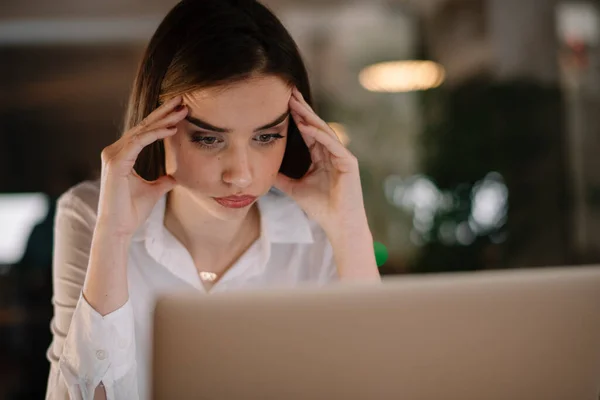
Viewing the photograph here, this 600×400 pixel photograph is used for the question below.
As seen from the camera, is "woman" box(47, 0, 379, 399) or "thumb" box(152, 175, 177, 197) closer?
"woman" box(47, 0, 379, 399)

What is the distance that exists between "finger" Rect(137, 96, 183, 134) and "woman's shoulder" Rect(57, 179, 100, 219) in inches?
7.8

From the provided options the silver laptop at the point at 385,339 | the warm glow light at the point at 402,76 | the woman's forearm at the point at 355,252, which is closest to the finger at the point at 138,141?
the woman's forearm at the point at 355,252

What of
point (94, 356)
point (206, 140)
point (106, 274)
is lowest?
point (94, 356)

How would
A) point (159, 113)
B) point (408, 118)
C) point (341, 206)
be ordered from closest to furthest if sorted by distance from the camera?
point (159, 113), point (341, 206), point (408, 118)

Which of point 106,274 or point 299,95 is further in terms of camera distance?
point 299,95

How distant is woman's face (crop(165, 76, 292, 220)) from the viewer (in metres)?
1.27

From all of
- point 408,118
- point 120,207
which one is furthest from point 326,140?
point 408,118

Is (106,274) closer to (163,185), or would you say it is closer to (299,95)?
(163,185)

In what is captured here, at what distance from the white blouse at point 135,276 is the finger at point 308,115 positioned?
8.3 inches

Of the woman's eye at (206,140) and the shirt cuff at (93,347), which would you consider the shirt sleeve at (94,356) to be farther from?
the woman's eye at (206,140)

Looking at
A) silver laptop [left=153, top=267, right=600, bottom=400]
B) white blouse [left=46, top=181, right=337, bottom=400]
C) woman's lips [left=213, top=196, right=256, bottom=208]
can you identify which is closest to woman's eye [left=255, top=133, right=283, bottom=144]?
Result: woman's lips [left=213, top=196, right=256, bottom=208]

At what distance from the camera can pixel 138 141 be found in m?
1.25

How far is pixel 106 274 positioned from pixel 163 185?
8.7 inches

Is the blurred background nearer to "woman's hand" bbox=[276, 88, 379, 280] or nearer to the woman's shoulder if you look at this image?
the woman's shoulder
